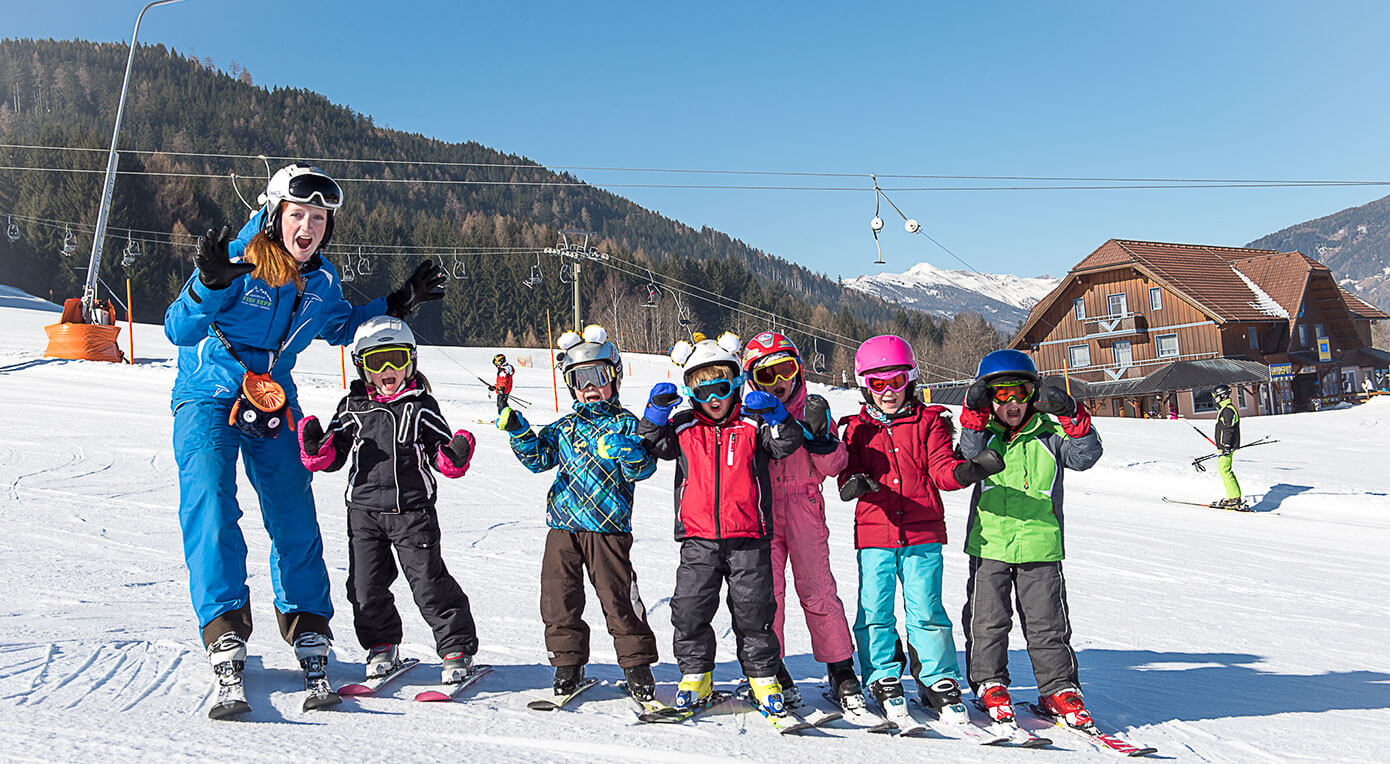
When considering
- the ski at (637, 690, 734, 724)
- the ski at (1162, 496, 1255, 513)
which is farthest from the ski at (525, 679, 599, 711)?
the ski at (1162, 496, 1255, 513)

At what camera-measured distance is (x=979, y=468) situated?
150 inches

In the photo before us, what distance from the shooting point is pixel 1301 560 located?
914cm

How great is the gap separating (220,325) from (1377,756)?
4.86 metres

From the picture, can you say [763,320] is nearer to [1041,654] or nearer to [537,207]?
[537,207]

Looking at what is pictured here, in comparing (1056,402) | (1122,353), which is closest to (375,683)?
(1056,402)

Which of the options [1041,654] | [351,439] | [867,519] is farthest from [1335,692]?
[351,439]

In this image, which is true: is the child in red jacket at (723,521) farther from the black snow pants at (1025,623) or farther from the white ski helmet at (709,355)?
the black snow pants at (1025,623)

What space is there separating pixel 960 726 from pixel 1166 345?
38008 millimetres

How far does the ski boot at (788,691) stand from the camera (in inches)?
146

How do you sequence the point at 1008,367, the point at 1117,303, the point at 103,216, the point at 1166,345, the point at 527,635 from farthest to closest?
1. the point at 1117,303
2. the point at 1166,345
3. the point at 103,216
4. the point at 527,635
5. the point at 1008,367

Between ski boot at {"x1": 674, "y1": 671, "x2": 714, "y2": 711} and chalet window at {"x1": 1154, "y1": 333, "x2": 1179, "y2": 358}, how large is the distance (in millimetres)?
38032

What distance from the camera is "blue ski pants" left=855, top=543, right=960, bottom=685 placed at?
3824 mm

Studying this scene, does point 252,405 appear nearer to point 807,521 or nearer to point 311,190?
Result: point 311,190

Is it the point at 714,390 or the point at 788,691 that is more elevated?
the point at 714,390
